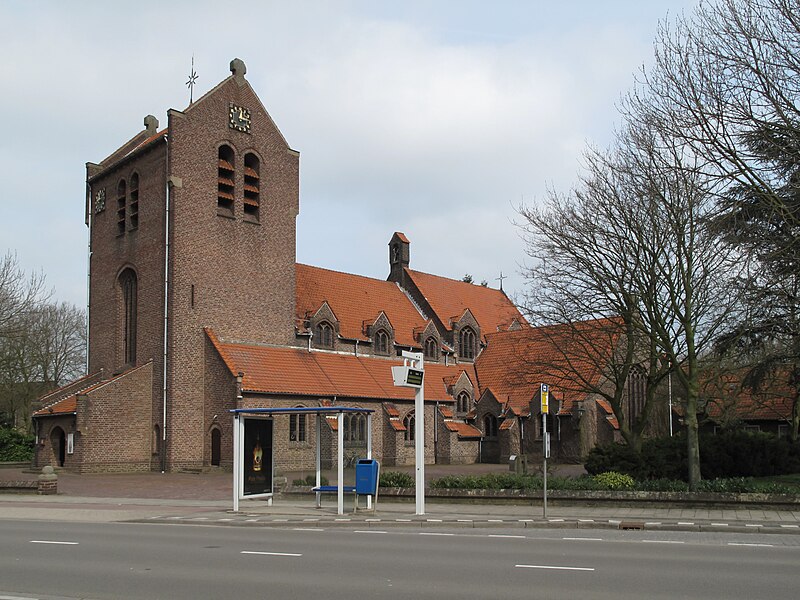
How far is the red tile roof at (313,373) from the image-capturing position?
39.7 meters

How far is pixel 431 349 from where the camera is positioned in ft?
175

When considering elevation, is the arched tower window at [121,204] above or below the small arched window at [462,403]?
above

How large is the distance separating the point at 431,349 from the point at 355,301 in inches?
248

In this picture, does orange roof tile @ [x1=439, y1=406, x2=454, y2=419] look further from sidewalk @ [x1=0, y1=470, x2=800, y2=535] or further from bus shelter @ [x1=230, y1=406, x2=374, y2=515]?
bus shelter @ [x1=230, y1=406, x2=374, y2=515]

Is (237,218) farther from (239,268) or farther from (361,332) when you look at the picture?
(361,332)

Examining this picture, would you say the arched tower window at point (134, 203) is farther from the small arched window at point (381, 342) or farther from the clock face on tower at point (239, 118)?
the small arched window at point (381, 342)

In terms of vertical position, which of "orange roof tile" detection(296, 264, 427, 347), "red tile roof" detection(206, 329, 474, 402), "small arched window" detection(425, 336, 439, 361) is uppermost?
"orange roof tile" detection(296, 264, 427, 347)

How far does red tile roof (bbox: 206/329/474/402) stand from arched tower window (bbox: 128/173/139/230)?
7.15 meters

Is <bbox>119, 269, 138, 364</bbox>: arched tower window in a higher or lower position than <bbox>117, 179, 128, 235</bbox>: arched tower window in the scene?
lower

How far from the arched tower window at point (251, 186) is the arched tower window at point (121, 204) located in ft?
20.7

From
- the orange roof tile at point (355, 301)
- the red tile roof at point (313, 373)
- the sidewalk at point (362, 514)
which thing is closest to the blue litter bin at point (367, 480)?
the sidewalk at point (362, 514)

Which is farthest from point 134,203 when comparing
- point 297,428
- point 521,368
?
point 521,368

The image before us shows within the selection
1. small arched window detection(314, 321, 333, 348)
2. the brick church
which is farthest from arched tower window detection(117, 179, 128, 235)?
small arched window detection(314, 321, 333, 348)

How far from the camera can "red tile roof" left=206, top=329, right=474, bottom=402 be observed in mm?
39719
